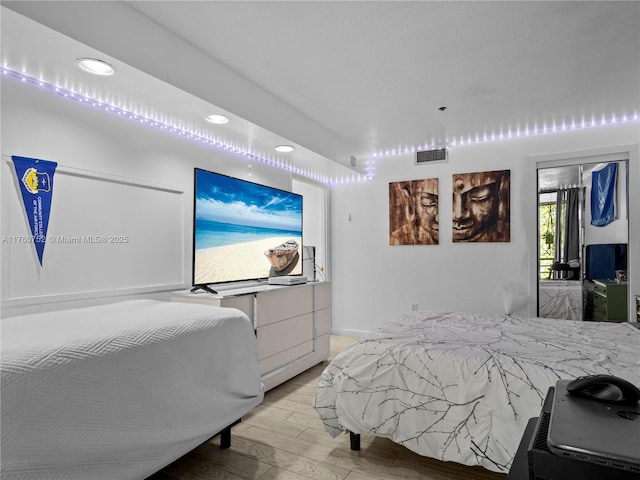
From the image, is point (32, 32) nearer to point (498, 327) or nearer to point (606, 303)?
point (498, 327)

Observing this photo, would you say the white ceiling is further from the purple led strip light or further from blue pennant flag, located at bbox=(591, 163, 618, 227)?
blue pennant flag, located at bbox=(591, 163, 618, 227)

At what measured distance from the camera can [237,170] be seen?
3.79 m

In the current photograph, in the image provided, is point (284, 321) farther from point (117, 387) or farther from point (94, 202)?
point (117, 387)

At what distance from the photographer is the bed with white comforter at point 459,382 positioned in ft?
5.94

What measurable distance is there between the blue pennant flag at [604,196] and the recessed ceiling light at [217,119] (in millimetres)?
3651

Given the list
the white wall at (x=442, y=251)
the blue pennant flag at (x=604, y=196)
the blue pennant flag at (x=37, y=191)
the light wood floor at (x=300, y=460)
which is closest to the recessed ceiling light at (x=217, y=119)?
the blue pennant flag at (x=37, y=191)

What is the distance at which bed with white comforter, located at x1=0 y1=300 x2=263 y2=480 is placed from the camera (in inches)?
49.2

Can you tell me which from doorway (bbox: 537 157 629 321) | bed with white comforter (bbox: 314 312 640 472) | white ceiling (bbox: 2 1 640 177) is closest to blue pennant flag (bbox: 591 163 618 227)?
doorway (bbox: 537 157 629 321)

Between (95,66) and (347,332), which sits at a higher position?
(95,66)

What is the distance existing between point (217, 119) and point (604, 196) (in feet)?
12.4

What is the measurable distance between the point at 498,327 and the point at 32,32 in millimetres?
3186

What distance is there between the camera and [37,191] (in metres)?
2.23

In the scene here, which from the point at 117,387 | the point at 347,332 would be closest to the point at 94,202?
the point at 117,387

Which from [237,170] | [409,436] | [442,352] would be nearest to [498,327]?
[442,352]
